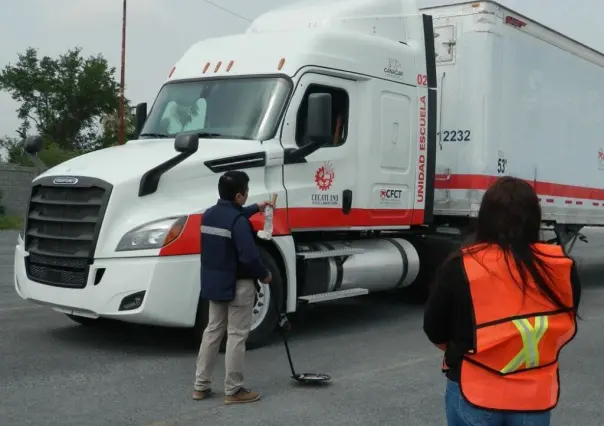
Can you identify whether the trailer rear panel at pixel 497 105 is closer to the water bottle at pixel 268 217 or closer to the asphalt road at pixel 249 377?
the asphalt road at pixel 249 377

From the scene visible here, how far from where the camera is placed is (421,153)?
9.88 metres

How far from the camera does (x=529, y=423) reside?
2.87 metres

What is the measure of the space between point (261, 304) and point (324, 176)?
161cm

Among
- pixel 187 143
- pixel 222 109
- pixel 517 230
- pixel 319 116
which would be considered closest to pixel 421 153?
pixel 319 116

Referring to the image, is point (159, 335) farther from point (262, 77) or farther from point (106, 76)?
point (106, 76)

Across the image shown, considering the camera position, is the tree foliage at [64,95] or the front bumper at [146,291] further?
the tree foliage at [64,95]

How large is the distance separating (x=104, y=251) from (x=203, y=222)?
150 centimetres

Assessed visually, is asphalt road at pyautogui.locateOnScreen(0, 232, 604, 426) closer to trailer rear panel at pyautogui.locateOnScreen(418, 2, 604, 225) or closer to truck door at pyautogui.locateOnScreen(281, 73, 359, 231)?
truck door at pyautogui.locateOnScreen(281, 73, 359, 231)

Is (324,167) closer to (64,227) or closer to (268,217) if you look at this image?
(268,217)

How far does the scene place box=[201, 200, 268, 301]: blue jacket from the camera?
5.97m

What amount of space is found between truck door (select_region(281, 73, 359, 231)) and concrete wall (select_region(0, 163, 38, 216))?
2401 centimetres

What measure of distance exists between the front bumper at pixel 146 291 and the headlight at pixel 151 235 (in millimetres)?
112

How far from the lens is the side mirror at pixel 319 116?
813cm

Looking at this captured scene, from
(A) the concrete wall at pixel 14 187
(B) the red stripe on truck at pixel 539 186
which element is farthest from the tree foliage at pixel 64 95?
(B) the red stripe on truck at pixel 539 186
